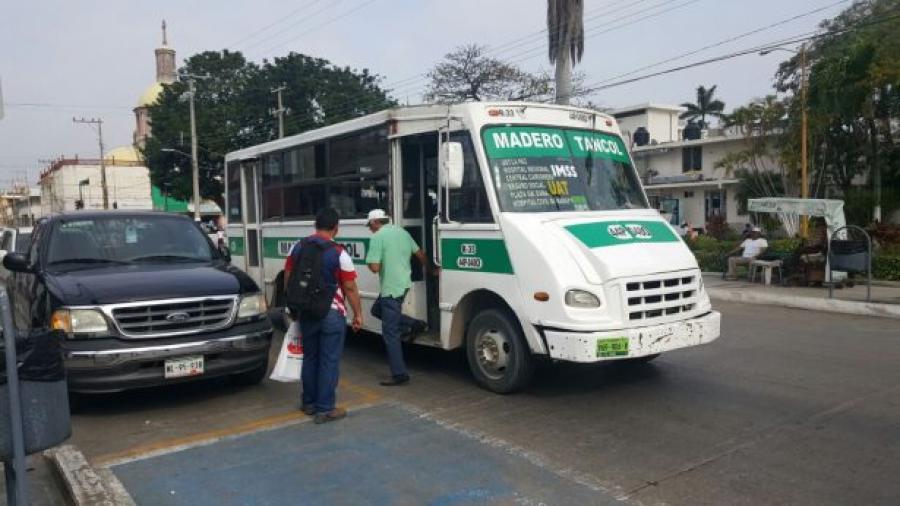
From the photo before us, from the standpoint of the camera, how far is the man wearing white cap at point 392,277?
23.0 feet

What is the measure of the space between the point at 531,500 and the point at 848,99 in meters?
18.4

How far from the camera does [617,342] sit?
19.0 ft

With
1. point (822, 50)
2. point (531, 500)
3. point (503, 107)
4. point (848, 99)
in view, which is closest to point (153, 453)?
point (531, 500)

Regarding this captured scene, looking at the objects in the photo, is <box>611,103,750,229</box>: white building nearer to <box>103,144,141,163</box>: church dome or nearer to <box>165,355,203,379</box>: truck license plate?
<box>165,355,203,379</box>: truck license plate

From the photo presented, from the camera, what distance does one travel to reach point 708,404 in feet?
20.3

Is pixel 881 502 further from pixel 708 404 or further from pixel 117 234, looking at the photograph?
pixel 117 234

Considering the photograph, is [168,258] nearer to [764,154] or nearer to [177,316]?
[177,316]

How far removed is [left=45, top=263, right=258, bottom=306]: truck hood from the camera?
602 centimetres

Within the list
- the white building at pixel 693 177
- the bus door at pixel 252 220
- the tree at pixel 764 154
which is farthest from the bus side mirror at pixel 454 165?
the white building at pixel 693 177

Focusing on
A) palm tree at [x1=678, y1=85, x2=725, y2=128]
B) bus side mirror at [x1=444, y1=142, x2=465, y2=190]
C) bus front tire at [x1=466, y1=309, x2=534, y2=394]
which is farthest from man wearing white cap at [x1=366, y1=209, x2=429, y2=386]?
palm tree at [x1=678, y1=85, x2=725, y2=128]

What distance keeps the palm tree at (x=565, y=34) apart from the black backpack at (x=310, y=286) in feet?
67.3

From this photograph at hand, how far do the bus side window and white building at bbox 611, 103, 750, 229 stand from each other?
1199 inches

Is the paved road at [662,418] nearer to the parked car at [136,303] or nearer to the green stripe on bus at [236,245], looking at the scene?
the parked car at [136,303]

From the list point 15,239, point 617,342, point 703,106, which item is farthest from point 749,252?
point 703,106
